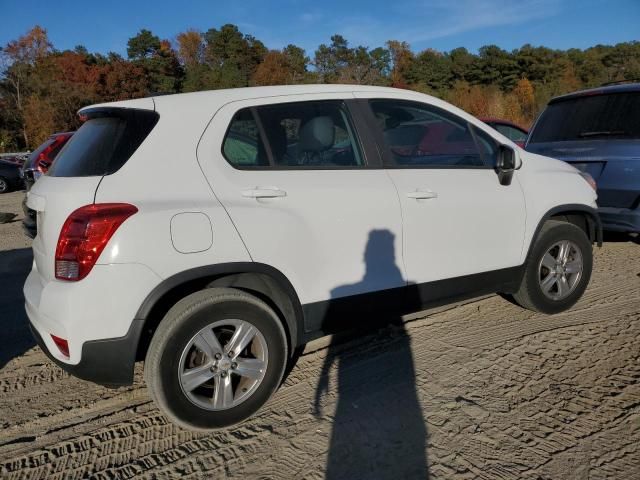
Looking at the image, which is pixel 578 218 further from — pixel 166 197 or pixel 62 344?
pixel 62 344

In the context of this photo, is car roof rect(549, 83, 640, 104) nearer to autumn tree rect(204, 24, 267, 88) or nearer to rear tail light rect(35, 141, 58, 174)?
rear tail light rect(35, 141, 58, 174)

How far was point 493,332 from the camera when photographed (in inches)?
146

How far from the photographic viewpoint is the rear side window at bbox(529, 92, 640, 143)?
5.16 m

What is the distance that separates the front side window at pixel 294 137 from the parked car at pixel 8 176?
59.9ft

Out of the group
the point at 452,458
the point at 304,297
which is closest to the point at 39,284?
the point at 304,297

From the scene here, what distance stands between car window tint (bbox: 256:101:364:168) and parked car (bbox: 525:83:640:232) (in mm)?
3407

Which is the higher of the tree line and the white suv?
the tree line

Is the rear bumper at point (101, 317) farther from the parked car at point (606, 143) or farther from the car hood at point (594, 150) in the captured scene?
the car hood at point (594, 150)

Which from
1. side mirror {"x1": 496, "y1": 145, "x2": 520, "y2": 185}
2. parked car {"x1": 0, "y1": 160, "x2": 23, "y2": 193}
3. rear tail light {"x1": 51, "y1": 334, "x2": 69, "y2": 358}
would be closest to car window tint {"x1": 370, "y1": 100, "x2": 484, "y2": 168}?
side mirror {"x1": 496, "y1": 145, "x2": 520, "y2": 185}

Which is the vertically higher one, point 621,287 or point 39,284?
point 39,284

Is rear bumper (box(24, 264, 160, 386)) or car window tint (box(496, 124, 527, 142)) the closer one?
rear bumper (box(24, 264, 160, 386))

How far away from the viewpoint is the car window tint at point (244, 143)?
2660 mm

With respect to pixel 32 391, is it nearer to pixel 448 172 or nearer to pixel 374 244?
pixel 374 244

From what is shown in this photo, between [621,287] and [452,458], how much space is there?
10.3 feet
